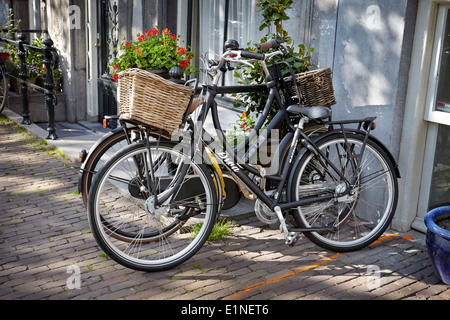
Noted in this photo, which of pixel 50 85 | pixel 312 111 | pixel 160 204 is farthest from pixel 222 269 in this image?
pixel 50 85

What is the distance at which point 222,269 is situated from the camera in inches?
161

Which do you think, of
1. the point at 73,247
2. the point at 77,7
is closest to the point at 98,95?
the point at 77,7

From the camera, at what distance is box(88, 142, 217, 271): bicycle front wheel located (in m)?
3.84

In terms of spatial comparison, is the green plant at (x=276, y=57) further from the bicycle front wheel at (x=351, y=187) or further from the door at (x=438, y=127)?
the door at (x=438, y=127)

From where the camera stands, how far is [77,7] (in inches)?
373

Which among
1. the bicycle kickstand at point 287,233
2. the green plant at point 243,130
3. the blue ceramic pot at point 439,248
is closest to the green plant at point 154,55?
the green plant at point 243,130

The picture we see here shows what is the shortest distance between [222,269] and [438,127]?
207 centimetres

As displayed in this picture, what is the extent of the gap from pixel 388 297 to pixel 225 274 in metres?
1.12

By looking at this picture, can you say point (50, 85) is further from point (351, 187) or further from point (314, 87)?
point (351, 187)

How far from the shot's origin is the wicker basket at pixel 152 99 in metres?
3.62

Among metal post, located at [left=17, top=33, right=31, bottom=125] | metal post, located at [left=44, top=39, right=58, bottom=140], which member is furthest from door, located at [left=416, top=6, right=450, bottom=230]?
metal post, located at [left=17, top=33, right=31, bottom=125]

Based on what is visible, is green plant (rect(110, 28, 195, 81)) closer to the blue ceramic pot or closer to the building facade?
the building facade

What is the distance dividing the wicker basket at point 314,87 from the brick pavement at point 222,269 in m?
1.16
